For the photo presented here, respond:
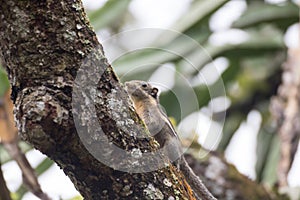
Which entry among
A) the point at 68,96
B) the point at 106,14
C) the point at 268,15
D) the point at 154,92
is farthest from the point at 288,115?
the point at 68,96

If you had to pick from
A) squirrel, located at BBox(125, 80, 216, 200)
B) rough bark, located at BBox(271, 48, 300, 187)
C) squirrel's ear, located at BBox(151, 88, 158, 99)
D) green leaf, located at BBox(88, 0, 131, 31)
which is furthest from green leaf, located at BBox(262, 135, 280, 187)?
squirrel's ear, located at BBox(151, 88, 158, 99)

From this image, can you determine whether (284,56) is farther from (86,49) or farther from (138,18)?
(86,49)

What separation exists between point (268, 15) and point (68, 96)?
3527mm

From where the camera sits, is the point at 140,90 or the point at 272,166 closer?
the point at 140,90

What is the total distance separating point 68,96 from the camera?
1.49 meters

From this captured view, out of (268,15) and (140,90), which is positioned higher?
(268,15)

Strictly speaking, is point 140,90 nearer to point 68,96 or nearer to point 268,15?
point 68,96

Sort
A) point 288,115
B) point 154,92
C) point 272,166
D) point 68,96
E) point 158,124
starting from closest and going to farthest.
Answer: point 68,96 → point 158,124 → point 154,92 → point 288,115 → point 272,166

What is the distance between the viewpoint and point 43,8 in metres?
1.50

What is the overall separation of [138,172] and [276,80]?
3574 millimetres

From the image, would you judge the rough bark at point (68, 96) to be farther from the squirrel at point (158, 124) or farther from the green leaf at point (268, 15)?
the green leaf at point (268, 15)

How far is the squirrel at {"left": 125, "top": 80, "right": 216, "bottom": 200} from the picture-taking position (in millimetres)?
1945

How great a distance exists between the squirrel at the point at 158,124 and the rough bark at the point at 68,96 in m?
0.36

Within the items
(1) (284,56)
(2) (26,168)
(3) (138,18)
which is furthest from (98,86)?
(3) (138,18)
